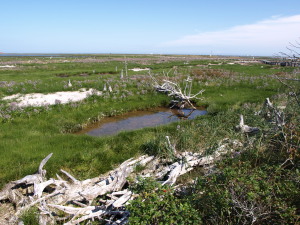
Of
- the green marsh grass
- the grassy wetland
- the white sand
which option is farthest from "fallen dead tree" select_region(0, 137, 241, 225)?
the white sand

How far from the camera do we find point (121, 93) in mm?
21688

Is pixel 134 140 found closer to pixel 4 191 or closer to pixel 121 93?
pixel 4 191

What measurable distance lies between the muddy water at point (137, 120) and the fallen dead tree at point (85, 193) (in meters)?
6.44

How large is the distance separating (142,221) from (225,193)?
174 centimetres

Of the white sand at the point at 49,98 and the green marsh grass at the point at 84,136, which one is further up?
the white sand at the point at 49,98

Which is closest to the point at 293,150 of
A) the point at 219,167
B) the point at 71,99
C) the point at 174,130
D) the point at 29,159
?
the point at 219,167

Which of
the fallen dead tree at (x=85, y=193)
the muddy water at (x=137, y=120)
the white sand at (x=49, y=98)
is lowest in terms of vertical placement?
the muddy water at (x=137, y=120)

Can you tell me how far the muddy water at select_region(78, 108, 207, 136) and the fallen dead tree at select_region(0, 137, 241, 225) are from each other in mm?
6439

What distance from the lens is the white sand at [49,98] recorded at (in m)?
17.5

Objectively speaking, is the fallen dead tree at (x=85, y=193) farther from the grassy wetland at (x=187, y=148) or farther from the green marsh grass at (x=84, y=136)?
the green marsh grass at (x=84, y=136)

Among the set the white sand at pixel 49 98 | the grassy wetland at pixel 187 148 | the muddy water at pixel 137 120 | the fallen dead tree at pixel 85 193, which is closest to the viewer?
the grassy wetland at pixel 187 148

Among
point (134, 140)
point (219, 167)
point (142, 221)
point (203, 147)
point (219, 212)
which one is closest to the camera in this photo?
point (142, 221)

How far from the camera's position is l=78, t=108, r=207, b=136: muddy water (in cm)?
1374

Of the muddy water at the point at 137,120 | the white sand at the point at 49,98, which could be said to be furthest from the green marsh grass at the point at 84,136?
the white sand at the point at 49,98
